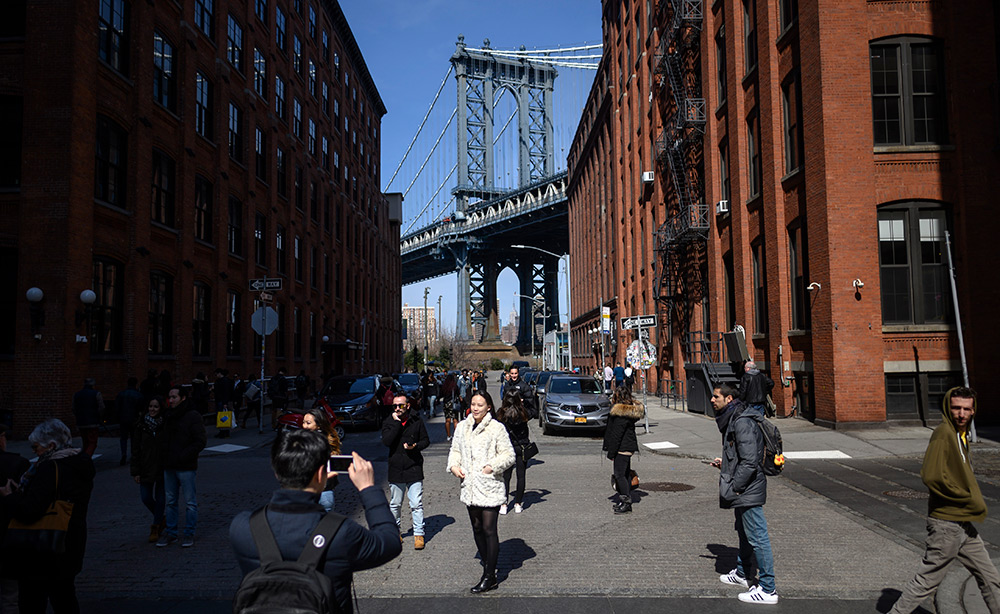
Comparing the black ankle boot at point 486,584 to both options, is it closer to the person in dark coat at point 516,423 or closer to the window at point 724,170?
the person in dark coat at point 516,423

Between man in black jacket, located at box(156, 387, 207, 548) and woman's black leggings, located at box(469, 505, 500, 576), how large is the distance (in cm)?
336

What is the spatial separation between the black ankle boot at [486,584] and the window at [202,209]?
21.8 m

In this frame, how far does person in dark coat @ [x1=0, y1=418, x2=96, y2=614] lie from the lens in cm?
454

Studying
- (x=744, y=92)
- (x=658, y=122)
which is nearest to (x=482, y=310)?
(x=658, y=122)

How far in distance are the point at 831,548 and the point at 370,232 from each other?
53.5 m

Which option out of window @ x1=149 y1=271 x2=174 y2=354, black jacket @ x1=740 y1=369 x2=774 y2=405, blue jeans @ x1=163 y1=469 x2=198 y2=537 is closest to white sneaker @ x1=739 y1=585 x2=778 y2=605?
blue jeans @ x1=163 y1=469 x2=198 y2=537

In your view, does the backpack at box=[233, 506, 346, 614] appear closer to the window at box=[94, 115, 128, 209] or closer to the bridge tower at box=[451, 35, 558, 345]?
the window at box=[94, 115, 128, 209]

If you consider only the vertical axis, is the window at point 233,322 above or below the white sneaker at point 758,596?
above

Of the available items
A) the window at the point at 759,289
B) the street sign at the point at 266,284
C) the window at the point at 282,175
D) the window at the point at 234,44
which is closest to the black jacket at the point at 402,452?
the street sign at the point at 266,284

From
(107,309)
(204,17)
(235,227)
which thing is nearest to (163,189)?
(107,309)

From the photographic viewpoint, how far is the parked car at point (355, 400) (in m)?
21.0

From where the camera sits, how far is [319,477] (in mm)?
3207

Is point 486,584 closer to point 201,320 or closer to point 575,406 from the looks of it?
point 575,406

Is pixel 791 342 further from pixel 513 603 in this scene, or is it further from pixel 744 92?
pixel 513 603
